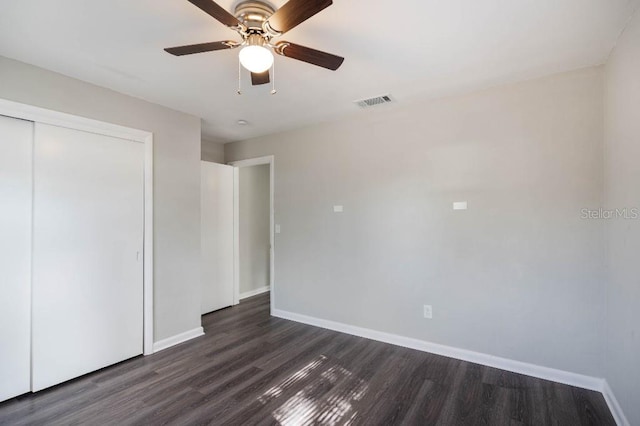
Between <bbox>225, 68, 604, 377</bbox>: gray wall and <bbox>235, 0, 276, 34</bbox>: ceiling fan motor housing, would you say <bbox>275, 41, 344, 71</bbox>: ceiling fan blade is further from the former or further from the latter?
<bbox>225, 68, 604, 377</bbox>: gray wall

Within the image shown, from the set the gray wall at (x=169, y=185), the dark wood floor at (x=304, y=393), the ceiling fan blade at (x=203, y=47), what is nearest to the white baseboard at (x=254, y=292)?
the gray wall at (x=169, y=185)

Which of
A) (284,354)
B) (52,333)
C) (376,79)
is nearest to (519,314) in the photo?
(284,354)

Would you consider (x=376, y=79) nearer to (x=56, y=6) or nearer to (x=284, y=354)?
(x=56, y=6)

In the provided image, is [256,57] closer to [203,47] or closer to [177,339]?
[203,47]

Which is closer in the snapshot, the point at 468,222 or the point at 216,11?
the point at 216,11

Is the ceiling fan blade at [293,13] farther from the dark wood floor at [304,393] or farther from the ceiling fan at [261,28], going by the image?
the dark wood floor at [304,393]

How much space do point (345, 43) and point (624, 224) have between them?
2212 mm

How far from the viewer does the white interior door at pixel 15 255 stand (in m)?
2.24

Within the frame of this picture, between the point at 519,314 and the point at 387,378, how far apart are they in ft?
4.28

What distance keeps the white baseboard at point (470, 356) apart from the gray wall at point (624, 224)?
0.21 m

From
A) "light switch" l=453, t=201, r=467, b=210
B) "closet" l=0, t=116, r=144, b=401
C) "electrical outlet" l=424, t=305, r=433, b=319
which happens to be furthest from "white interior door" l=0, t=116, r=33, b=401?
"light switch" l=453, t=201, r=467, b=210

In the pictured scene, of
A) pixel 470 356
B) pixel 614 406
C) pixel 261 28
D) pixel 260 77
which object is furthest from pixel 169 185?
pixel 614 406

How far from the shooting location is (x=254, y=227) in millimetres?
5176

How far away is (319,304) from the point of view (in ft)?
12.6
